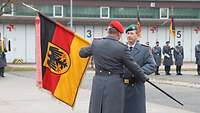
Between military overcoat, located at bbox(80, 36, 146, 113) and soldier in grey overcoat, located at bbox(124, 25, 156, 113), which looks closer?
military overcoat, located at bbox(80, 36, 146, 113)

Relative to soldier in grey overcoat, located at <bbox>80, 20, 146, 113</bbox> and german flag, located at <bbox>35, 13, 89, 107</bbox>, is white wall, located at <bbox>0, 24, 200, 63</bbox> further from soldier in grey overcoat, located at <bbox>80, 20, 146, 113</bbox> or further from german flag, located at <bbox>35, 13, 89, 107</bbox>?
soldier in grey overcoat, located at <bbox>80, 20, 146, 113</bbox>

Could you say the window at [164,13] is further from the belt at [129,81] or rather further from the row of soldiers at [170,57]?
the belt at [129,81]

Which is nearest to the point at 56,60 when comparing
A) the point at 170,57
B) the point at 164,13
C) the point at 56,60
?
the point at 56,60

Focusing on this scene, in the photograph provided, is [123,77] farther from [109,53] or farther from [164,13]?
[164,13]

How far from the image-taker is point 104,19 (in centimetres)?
4881

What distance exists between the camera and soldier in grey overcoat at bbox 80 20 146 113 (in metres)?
7.45

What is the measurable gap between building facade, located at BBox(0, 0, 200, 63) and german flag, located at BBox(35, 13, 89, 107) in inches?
1459

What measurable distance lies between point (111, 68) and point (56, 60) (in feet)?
4.89

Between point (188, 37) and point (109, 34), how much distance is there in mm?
44205

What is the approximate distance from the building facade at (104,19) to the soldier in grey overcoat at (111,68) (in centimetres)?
3837

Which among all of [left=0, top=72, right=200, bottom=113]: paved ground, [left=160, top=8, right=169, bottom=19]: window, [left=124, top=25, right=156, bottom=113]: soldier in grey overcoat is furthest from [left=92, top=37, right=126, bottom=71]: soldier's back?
[left=160, top=8, right=169, bottom=19]: window

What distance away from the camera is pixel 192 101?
1533 centimetres

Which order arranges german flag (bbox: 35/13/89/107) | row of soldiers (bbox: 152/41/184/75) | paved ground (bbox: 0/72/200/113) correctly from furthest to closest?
row of soldiers (bbox: 152/41/184/75), paved ground (bbox: 0/72/200/113), german flag (bbox: 35/13/89/107)

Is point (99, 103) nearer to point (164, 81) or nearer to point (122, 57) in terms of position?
point (122, 57)
